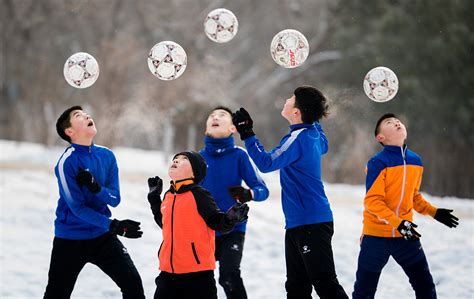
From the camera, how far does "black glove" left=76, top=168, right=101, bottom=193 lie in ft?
17.6

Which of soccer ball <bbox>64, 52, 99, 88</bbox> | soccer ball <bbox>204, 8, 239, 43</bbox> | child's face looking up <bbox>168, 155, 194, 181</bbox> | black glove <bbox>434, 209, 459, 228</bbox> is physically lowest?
black glove <bbox>434, 209, 459, 228</bbox>

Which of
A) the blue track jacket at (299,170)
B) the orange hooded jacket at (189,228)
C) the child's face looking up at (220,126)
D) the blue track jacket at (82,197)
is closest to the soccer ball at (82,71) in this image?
the child's face looking up at (220,126)

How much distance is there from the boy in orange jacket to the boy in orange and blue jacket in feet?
4.12

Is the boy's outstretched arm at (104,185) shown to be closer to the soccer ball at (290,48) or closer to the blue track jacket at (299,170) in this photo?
the blue track jacket at (299,170)

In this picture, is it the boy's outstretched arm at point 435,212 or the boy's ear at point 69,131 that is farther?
the boy's outstretched arm at point 435,212

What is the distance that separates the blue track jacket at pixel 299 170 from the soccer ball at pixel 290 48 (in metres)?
1.31

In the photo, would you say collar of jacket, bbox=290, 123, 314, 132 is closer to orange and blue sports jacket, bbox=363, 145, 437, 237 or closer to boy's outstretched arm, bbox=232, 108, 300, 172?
boy's outstretched arm, bbox=232, 108, 300, 172

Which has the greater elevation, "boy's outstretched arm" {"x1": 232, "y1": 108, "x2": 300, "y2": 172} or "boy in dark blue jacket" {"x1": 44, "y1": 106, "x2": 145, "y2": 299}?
"boy's outstretched arm" {"x1": 232, "y1": 108, "x2": 300, "y2": 172}

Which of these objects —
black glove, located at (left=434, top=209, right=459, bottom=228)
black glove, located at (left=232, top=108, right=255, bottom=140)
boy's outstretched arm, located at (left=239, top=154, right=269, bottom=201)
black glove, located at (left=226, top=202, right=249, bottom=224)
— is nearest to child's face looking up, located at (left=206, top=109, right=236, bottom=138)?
boy's outstretched arm, located at (left=239, top=154, right=269, bottom=201)

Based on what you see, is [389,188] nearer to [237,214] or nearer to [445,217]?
[445,217]

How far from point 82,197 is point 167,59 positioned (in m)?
2.00

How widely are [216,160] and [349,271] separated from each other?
10.5 ft

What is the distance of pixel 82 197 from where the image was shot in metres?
5.55

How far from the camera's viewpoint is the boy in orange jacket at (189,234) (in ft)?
16.4
